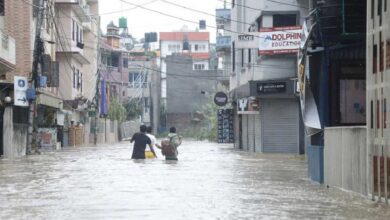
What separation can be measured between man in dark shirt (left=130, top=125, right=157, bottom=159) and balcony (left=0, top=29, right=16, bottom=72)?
5630 millimetres

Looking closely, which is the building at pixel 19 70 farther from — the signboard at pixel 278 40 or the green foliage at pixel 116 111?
the green foliage at pixel 116 111

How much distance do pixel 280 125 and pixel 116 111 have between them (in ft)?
143

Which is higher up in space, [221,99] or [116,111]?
[221,99]

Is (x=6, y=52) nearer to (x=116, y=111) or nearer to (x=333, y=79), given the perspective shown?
(x=333, y=79)

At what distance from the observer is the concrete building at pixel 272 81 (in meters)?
34.1

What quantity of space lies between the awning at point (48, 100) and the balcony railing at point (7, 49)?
9.68m

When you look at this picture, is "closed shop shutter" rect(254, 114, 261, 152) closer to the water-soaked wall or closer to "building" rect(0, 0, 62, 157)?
"building" rect(0, 0, 62, 157)

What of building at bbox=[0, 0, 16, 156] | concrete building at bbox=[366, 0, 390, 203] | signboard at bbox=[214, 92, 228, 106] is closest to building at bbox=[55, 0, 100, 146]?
signboard at bbox=[214, 92, 228, 106]

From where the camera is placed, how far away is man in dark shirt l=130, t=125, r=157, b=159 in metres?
25.6

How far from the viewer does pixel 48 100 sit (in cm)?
4234

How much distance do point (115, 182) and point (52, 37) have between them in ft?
106

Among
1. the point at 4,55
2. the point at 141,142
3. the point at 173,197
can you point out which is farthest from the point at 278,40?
the point at 173,197

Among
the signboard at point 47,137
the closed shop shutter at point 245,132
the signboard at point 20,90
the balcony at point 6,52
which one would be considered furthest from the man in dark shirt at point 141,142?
the signboard at point 47,137

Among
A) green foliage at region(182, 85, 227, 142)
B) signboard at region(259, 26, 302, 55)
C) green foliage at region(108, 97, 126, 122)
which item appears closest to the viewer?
signboard at region(259, 26, 302, 55)
